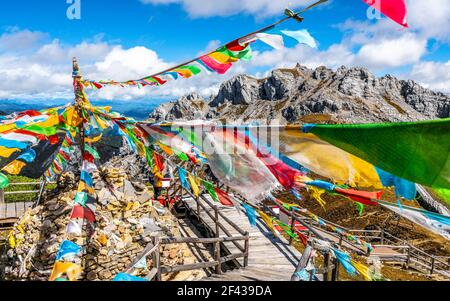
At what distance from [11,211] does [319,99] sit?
355 ft

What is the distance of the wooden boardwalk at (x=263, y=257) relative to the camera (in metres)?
8.74

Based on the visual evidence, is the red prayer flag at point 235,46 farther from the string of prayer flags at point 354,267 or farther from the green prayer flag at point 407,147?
the string of prayer flags at point 354,267

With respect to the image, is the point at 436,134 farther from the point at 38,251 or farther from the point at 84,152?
the point at 38,251

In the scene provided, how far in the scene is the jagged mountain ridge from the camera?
354 feet

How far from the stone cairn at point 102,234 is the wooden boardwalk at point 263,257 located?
1.28m

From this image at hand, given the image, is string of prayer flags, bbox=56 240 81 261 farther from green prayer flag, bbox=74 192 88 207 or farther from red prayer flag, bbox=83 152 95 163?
red prayer flag, bbox=83 152 95 163

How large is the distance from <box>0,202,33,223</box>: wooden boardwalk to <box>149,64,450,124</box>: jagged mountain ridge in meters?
86.5

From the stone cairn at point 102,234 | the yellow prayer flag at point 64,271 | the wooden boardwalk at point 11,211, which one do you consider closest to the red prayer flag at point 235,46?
the yellow prayer flag at point 64,271

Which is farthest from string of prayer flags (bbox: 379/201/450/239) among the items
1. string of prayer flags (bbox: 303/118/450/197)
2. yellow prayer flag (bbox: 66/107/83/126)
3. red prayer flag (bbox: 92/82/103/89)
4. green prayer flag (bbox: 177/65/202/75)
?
red prayer flag (bbox: 92/82/103/89)

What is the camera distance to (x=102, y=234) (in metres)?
9.05

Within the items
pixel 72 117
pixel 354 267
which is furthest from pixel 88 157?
pixel 354 267

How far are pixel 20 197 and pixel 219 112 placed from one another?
411 ft

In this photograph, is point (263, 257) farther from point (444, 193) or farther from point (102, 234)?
point (444, 193)

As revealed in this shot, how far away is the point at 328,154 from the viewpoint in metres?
3.35
